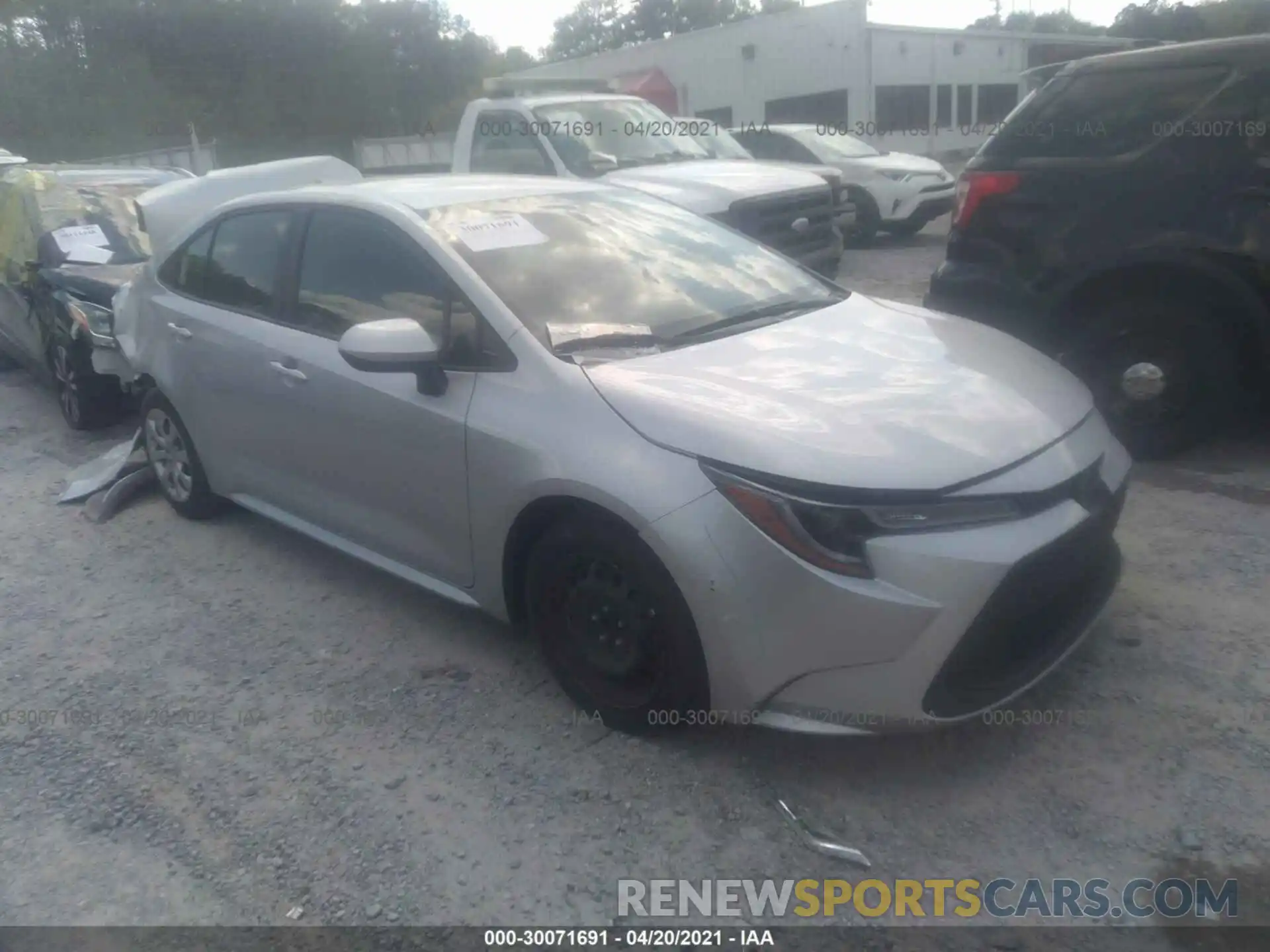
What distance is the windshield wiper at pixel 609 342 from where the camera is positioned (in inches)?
135

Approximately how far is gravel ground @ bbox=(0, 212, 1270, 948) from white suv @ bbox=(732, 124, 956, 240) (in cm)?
953

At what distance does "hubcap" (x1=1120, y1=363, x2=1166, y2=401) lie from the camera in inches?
200

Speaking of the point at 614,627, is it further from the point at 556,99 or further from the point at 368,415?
the point at 556,99

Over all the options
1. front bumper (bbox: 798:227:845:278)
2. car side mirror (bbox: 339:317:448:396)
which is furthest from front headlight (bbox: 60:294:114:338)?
front bumper (bbox: 798:227:845:278)

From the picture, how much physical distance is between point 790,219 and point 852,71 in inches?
795

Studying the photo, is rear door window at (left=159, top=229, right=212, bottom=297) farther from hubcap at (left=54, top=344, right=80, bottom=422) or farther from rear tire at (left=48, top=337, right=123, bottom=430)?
hubcap at (left=54, top=344, right=80, bottom=422)

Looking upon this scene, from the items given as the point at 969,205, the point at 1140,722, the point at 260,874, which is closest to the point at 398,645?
the point at 260,874

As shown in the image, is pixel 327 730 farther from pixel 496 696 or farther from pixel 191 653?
pixel 191 653

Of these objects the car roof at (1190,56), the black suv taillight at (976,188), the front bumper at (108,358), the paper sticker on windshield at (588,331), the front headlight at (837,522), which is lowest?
the front bumper at (108,358)

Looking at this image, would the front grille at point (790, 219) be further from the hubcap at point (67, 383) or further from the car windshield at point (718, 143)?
the hubcap at point (67, 383)

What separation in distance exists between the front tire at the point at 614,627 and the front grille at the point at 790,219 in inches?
205

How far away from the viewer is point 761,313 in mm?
3898

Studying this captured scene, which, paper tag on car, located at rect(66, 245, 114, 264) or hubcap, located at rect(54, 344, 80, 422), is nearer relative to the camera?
hubcap, located at rect(54, 344, 80, 422)

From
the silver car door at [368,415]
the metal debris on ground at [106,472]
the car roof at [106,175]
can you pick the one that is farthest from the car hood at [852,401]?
the car roof at [106,175]
